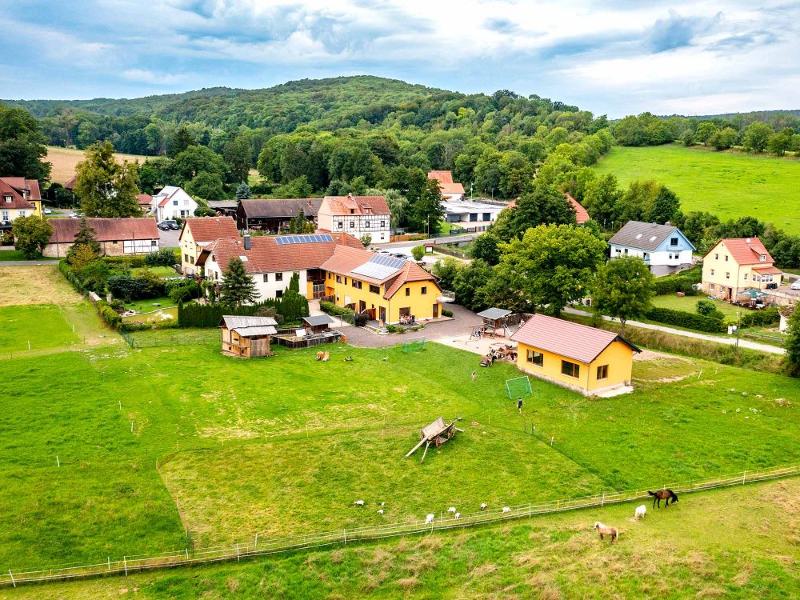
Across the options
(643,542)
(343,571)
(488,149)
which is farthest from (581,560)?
(488,149)

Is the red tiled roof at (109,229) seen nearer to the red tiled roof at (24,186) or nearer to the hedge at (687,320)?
the red tiled roof at (24,186)

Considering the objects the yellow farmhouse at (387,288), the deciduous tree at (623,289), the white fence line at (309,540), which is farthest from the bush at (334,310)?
the white fence line at (309,540)

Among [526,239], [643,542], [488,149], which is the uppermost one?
[488,149]

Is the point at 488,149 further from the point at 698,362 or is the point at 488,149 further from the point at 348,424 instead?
the point at 348,424

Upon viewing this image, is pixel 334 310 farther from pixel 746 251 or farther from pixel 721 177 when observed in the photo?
pixel 721 177

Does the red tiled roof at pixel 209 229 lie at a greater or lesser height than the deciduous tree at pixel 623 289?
greater

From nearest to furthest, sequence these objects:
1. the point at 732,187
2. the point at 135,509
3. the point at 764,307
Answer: the point at 135,509, the point at 764,307, the point at 732,187
